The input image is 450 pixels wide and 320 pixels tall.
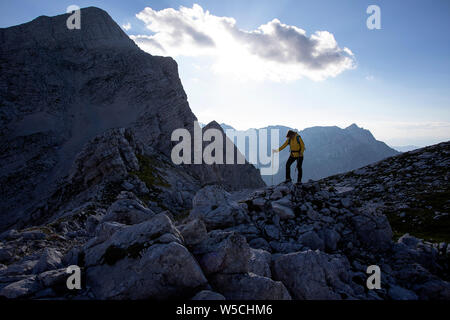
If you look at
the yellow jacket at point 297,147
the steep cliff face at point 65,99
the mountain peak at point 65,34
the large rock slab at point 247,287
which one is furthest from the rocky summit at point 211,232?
the mountain peak at point 65,34

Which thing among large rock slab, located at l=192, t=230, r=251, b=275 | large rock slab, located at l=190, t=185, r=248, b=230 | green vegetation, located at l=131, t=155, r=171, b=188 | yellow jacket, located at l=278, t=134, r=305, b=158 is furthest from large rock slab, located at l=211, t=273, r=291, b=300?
green vegetation, located at l=131, t=155, r=171, b=188

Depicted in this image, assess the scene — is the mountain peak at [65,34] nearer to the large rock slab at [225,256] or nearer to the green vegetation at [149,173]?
the green vegetation at [149,173]

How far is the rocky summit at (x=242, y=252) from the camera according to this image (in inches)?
271

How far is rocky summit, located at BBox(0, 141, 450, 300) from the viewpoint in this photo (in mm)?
6895

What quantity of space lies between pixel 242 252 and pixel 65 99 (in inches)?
3092

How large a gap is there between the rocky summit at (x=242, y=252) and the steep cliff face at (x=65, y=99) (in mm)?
40054

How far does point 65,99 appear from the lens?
6944 cm

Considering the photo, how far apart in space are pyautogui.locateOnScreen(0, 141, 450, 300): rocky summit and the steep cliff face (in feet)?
131

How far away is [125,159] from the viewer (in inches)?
1291

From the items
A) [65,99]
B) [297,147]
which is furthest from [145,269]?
[65,99]

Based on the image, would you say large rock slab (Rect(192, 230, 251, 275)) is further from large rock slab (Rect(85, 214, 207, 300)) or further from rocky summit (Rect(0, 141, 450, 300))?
large rock slab (Rect(85, 214, 207, 300))

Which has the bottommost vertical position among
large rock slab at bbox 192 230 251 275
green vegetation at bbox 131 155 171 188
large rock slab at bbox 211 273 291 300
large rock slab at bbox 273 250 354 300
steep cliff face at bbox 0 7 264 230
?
large rock slab at bbox 273 250 354 300

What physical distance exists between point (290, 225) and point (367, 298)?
505 cm
